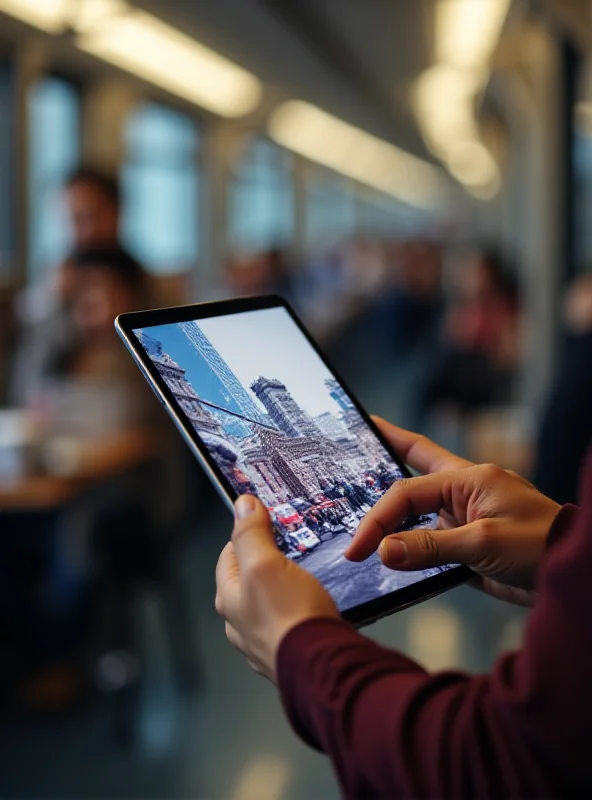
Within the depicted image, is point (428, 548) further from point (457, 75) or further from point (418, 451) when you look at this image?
point (457, 75)

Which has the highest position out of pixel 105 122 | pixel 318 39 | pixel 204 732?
pixel 318 39

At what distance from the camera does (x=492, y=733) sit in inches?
30.9

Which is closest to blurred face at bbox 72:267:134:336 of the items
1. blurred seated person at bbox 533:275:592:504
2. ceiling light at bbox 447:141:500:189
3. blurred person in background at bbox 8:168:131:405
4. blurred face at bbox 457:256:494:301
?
blurred person in background at bbox 8:168:131:405

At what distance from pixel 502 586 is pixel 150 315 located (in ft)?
1.61

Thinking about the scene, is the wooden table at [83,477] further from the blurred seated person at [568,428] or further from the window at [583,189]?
the window at [583,189]

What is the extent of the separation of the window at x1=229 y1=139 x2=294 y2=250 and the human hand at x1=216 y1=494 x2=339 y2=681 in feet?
33.9

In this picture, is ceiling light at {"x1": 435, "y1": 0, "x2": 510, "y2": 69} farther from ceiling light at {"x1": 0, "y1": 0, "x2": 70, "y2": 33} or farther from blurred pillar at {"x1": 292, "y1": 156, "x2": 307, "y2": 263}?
blurred pillar at {"x1": 292, "y1": 156, "x2": 307, "y2": 263}

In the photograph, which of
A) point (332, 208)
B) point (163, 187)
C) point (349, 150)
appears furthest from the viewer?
point (332, 208)

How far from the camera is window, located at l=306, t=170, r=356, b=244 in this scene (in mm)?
21189

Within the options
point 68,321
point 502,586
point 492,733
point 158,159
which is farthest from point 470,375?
point 492,733

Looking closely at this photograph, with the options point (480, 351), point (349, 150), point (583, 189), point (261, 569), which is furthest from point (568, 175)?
point (349, 150)

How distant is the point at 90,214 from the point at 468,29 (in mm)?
4192

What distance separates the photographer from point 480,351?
6.60 metres

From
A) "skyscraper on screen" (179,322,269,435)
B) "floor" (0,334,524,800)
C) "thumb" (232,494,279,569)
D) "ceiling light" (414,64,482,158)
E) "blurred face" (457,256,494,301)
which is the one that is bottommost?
"floor" (0,334,524,800)
